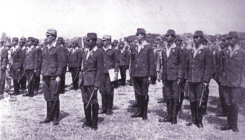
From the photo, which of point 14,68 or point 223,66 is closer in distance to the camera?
point 223,66

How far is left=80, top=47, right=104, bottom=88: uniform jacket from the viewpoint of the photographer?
6992 mm

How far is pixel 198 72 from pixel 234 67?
2.74 feet

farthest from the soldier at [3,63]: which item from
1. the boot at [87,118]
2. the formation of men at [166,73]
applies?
the boot at [87,118]

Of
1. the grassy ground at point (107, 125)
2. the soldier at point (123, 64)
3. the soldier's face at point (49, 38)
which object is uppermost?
the soldier's face at point (49, 38)

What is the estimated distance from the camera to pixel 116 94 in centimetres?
1286

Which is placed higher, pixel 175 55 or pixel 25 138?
pixel 175 55

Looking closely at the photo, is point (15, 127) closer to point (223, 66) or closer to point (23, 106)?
point (23, 106)

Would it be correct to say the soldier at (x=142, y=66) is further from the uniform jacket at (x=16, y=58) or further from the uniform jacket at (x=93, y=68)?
the uniform jacket at (x=16, y=58)

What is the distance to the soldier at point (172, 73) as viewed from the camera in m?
7.78

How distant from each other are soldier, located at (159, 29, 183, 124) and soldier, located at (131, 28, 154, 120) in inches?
15.8

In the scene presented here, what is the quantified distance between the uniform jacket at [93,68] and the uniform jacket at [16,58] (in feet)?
21.2

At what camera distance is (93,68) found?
23.0ft

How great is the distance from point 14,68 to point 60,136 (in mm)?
6907

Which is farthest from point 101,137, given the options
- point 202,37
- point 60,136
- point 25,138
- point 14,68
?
point 14,68
